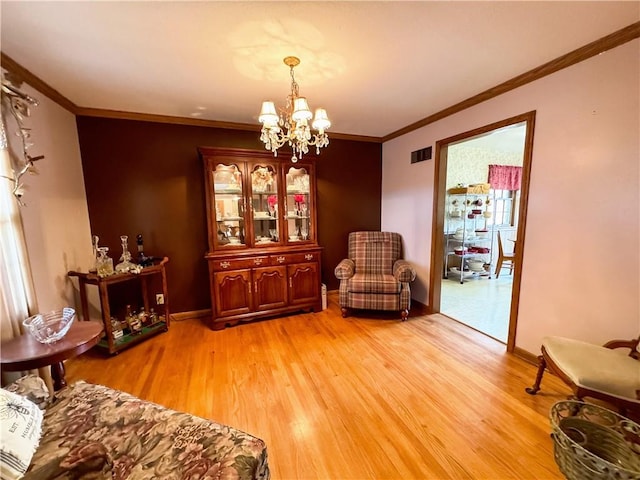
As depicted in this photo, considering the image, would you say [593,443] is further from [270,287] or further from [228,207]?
[228,207]

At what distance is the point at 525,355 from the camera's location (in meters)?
2.29

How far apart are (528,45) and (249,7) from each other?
5.79ft

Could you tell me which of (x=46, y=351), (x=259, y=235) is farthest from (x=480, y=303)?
(x=46, y=351)

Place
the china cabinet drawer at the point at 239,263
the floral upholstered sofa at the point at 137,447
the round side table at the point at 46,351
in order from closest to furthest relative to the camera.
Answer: the floral upholstered sofa at the point at 137,447, the round side table at the point at 46,351, the china cabinet drawer at the point at 239,263

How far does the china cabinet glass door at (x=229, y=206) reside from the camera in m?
3.01

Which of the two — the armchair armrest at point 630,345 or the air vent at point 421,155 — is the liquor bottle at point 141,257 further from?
the armchair armrest at point 630,345

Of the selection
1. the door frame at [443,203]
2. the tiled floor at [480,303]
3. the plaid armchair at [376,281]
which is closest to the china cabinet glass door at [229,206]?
the plaid armchair at [376,281]

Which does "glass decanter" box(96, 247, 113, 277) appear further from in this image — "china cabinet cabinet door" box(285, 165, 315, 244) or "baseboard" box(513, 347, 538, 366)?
"baseboard" box(513, 347, 538, 366)

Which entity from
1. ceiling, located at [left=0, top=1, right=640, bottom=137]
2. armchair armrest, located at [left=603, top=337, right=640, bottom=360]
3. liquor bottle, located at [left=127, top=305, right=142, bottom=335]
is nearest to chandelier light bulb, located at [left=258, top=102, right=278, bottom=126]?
ceiling, located at [left=0, top=1, right=640, bottom=137]

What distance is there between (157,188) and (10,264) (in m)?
1.59

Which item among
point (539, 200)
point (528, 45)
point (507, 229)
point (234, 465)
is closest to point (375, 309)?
point (539, 200)

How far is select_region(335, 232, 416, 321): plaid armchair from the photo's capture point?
→ 10.2ft

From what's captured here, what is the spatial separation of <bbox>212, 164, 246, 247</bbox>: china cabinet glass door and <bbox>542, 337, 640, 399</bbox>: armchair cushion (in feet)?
9.57

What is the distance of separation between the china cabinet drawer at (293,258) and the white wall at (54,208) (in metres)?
1.89
